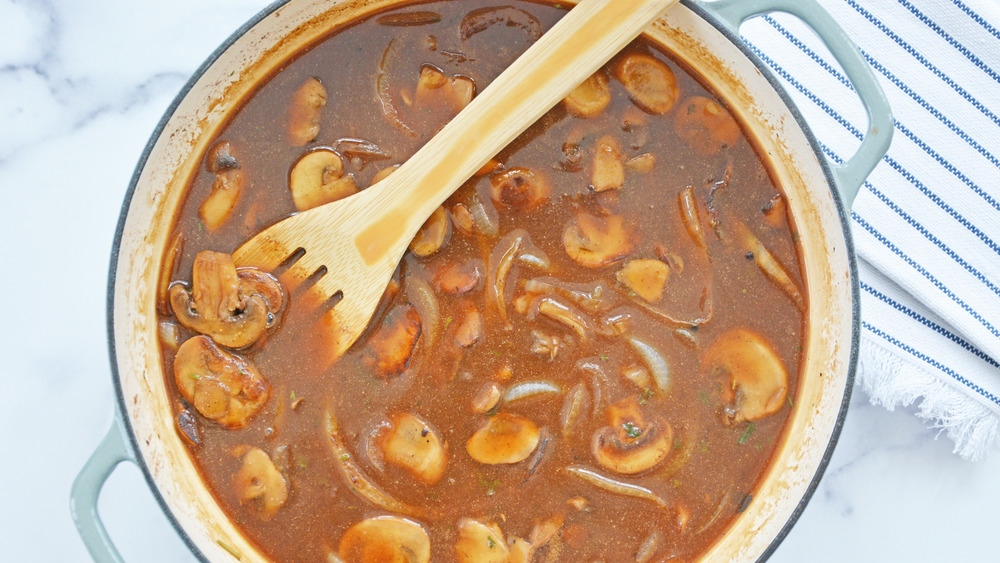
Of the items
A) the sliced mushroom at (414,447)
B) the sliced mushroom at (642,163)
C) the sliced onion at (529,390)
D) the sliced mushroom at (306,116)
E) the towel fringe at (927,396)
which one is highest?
the sliced mushroom at (306,116)

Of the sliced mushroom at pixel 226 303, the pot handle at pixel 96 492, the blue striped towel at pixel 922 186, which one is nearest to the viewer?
the pot handle at pixel 96 492

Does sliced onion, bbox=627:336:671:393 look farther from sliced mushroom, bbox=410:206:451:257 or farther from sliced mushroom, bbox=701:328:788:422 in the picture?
sliced mushroom, bbox=410:206:451:257

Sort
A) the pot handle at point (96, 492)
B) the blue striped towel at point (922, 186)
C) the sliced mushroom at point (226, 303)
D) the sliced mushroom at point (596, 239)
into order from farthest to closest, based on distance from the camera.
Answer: the blue striped towel at point (922, 186) → the sliced mushroom at point (596, 239) → the sliced mushroom at point (226, 303) → the pot handle at point (96, 492)

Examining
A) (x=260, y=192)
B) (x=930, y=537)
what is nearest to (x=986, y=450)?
(x=930, y=537)

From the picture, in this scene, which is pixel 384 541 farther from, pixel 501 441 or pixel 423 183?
pixel 423 183

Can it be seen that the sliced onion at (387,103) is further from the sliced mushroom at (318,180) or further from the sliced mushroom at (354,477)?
the sliced mushroom at (354,477)

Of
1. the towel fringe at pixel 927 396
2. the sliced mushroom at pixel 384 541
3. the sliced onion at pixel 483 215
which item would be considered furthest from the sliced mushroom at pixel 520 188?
the towel fringe at pixel 927 396

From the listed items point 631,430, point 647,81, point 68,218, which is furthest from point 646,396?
point 68,218
